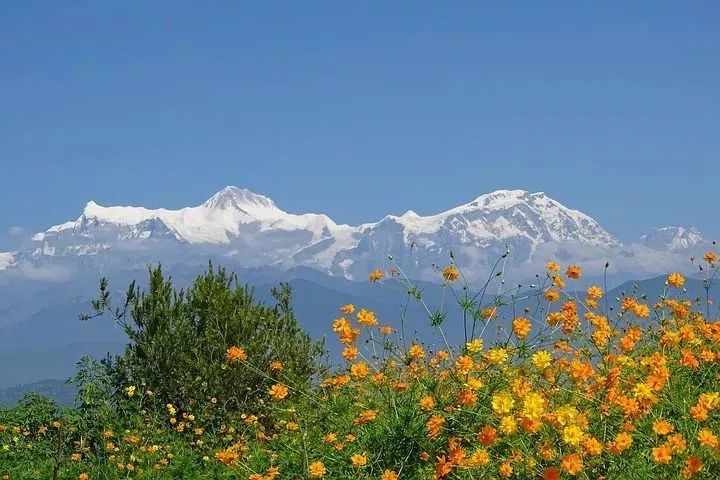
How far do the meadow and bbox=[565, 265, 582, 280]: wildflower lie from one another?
35mm

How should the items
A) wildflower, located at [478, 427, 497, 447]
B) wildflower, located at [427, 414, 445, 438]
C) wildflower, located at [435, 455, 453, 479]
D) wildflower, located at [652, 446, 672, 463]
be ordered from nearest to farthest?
1. wildflower, located at [652, 446, 672, 463]
2. wildflower, located at [478, 427, 497, 447]
3. wildflower, located at [435, 455, 453, 479]
4. wildflower, located at [427, 414, 445, 438]

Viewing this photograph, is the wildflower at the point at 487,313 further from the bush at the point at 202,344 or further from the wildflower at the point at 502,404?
the bush at the point at 202,344

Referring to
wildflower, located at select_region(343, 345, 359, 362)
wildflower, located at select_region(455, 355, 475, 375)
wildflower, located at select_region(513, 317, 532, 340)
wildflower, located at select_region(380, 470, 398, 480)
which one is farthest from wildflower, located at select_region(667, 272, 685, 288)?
wildflower, located at select_region(380, 470, 398, 480)

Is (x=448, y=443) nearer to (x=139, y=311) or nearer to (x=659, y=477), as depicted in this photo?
(x=659, y=477)

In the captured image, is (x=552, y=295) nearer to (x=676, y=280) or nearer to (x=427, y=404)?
(x=676, y=280)

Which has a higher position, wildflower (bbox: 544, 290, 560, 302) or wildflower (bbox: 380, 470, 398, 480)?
wildflower (bbox: 544, 290, 560, 302)

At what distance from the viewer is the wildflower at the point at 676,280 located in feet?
28.0

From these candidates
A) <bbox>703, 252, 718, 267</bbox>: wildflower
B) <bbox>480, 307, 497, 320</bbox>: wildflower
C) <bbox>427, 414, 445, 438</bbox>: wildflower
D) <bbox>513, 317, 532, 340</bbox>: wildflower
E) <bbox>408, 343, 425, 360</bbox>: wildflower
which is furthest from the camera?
<bbox>703, 252, 718, 267</bbox>: wildflower

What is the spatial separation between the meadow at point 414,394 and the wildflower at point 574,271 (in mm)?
35

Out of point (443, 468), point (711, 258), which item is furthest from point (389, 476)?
point (711, 258)

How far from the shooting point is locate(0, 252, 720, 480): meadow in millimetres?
5469

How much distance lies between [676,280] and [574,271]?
1489 mm

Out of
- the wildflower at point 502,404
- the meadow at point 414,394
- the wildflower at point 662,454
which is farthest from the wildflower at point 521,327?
the wildflower at point 662,454

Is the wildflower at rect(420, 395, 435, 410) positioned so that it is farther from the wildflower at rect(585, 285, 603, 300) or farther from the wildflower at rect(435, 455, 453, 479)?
the wildflower at rect(585, 285, 603, 300)
